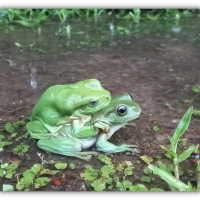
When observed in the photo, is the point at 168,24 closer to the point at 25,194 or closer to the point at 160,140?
the point at 160,140

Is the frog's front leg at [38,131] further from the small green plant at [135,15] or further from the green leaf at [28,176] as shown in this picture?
the small green plant at [135,15]

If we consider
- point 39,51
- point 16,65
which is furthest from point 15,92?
point 39,51

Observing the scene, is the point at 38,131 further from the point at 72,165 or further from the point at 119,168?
the point at 119,168

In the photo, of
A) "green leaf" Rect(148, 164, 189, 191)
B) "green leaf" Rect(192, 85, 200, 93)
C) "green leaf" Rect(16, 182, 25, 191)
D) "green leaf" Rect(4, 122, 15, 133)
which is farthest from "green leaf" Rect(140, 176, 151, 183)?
"green leaf" Rect(192, 85, 200, 93)

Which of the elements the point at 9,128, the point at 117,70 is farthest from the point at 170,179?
the point at 117,70

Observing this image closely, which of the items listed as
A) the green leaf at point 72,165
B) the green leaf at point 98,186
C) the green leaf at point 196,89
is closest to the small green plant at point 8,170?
the green leaf at point 72,165
